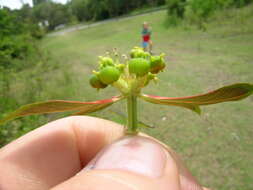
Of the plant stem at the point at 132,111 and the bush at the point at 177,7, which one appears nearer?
the plant stem at the point at 132,111

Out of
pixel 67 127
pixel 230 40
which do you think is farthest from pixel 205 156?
pixel 230 40

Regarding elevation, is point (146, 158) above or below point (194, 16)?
below

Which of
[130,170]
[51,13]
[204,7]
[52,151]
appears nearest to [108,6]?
[51,13]

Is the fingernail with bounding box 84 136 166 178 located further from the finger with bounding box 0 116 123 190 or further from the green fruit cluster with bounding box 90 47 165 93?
the finger with bounding box 0 116 123 190

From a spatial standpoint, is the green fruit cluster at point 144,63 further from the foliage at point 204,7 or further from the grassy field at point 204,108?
the foliage at point 204,7

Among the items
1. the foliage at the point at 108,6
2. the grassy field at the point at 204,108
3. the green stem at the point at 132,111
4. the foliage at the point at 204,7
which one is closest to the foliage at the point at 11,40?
the grassy field at the point at 204,108

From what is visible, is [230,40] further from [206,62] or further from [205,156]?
[205,156]

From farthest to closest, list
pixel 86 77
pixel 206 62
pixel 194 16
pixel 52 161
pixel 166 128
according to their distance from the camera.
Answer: pixel 194 16
pixel 86 77
pixel 206 62
pixel 166 128
pixel 52 161

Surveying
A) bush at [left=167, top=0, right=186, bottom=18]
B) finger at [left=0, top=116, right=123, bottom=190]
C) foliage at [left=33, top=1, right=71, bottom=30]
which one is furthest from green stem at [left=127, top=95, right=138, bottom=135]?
foliage at [left=33, top=1, right=71, bottom=30]
